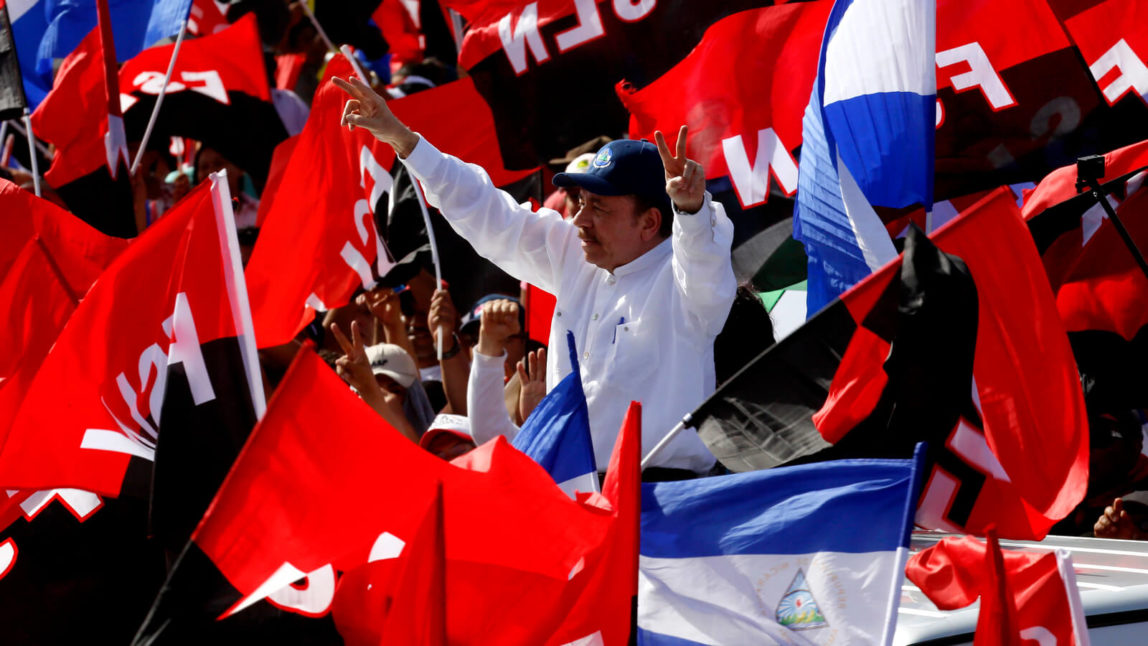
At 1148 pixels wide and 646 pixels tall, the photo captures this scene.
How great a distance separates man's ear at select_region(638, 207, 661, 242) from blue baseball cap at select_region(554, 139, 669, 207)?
4 centimetres

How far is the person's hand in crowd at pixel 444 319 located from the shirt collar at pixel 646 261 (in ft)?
6.82

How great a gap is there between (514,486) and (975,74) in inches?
126

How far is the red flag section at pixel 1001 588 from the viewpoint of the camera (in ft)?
10.9

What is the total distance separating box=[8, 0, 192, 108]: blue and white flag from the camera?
8.33 m

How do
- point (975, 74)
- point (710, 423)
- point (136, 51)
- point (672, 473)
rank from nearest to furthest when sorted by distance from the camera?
point (710, 423), point (672, 473), point (975, 74), point (136, 51)

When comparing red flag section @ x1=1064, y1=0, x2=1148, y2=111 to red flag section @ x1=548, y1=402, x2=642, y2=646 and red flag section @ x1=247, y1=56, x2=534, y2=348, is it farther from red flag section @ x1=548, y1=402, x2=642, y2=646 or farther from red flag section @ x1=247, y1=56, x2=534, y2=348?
red flag section @ x1=548, y1=402, x2=642, y2=646

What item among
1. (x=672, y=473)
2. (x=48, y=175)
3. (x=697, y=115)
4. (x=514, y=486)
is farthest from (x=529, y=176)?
(x=514, y=486)

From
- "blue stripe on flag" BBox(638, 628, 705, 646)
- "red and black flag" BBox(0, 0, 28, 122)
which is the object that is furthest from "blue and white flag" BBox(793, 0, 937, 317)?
"red and black flag" BBox(0, 0, 28, 122)

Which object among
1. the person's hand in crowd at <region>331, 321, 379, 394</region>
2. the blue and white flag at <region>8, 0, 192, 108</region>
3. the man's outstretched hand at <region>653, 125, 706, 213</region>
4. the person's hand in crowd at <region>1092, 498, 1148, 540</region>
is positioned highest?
the man's outstretched hand at <region>653, 125, 706, 213</region>

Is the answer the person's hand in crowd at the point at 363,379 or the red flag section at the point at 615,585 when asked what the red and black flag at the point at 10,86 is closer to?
the person's hand in crowd at the point at 363,379

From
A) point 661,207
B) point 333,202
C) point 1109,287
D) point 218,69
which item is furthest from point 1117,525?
point 218,69

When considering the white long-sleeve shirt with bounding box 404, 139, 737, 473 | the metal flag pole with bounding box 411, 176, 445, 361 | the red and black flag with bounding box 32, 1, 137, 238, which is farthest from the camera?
the red and black flag with bounding box 32, 1, 137, 238

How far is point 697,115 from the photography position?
632cm

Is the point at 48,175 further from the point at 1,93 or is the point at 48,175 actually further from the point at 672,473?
the point at 672,473
